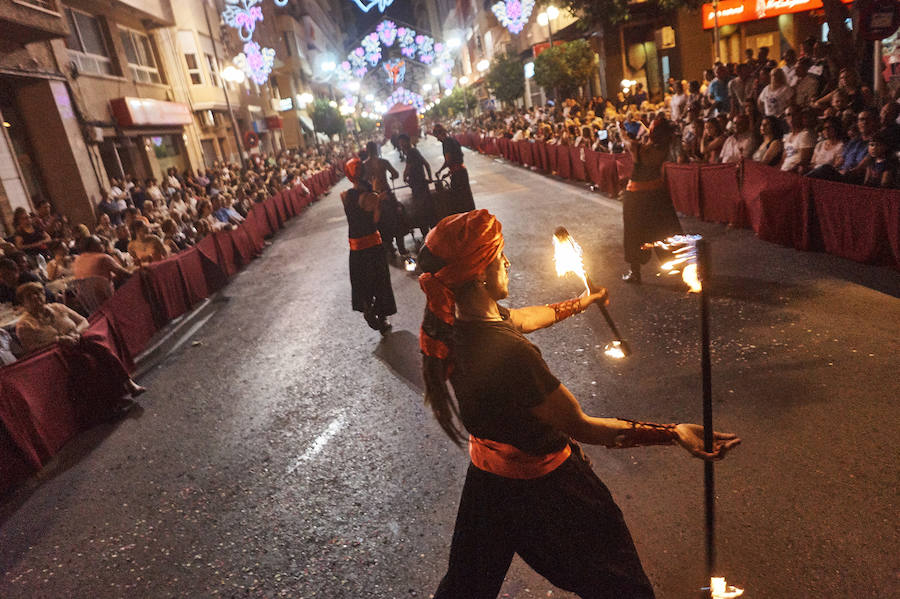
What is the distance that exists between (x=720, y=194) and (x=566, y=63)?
1860cm

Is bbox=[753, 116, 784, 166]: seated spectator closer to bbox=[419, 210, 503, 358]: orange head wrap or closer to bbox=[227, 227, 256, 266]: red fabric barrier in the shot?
bbox=[419, 210, 503, 358]: orange head wrap

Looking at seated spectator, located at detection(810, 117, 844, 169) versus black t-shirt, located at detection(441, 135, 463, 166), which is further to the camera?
black t-shirt, located at detection(441, 135, 463, 166)

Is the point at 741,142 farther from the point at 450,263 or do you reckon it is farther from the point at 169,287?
the point at 169,287

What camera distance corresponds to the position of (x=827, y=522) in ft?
10.2

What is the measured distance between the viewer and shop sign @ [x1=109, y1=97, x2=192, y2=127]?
20.1m

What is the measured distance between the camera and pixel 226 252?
39.8ft

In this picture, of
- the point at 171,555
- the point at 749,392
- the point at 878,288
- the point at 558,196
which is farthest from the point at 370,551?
the point at 558,196

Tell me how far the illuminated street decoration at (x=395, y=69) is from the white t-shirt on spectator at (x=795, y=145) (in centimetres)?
8670

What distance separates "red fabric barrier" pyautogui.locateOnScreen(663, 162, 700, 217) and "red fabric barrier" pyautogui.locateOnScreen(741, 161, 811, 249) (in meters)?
1.49

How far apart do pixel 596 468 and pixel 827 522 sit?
4.31ft

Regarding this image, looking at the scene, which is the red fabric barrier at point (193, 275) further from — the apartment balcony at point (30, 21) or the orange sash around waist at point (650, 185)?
the apartment balcony at point (30, 21)

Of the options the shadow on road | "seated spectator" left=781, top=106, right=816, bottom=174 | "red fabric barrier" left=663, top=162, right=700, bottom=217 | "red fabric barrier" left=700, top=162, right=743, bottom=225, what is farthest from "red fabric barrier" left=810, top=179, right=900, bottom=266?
the shadow on road

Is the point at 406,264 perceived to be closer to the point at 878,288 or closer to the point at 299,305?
the point at 299,305

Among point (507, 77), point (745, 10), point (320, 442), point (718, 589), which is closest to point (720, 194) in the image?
point (320, 442)
